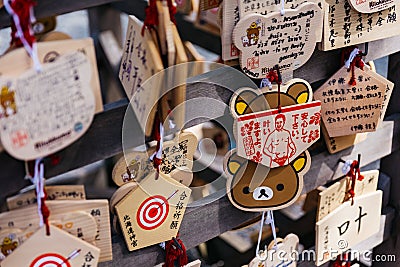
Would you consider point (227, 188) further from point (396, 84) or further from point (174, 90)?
point (396, 84)

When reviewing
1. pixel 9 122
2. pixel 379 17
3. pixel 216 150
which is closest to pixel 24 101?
pixel 9 122

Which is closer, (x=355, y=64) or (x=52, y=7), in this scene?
(x=52, y=7)

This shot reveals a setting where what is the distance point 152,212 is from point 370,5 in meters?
0.43

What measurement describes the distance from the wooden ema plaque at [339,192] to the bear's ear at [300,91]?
203mm

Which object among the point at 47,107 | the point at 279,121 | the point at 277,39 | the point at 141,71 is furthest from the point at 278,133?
the point at 47,107

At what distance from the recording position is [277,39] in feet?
2.72

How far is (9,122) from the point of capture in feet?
2.13

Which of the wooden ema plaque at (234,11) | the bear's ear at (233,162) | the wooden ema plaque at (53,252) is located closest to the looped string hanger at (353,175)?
the bear's ear at (233,162)

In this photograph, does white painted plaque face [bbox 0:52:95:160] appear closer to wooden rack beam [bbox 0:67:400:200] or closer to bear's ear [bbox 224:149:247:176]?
wooden rack beam [bbox 0:67:400:200]

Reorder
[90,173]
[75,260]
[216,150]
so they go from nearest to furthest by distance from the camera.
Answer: [75,260], [216,150], [90,173]

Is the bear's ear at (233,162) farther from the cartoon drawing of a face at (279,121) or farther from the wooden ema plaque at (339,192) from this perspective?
the wooden ema plaque at (339,192)

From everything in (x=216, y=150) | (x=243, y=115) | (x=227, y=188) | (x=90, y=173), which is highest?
(x=243, y=115)

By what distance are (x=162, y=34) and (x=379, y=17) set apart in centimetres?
40

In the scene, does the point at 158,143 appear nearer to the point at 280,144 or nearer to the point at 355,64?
the point at 280,144
